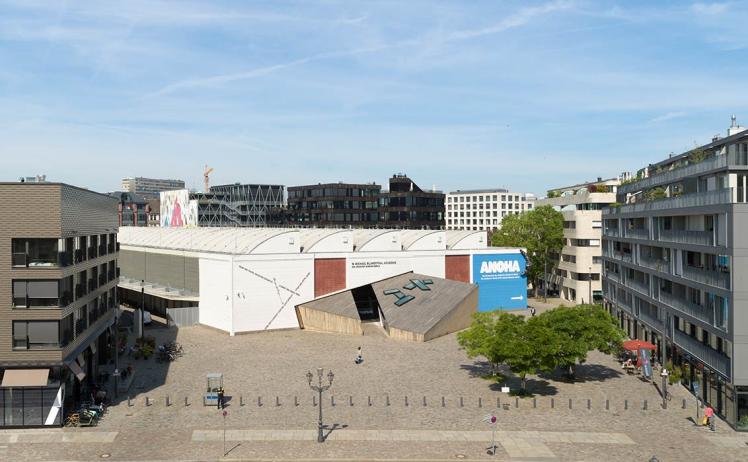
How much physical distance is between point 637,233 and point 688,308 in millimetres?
17549

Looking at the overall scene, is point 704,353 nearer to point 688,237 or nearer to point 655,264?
point 688,237

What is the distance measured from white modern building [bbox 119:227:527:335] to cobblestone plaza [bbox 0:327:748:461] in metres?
15.8

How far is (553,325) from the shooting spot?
51281 mm

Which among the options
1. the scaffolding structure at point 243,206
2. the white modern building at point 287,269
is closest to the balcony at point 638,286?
the white modern building at point 287,269

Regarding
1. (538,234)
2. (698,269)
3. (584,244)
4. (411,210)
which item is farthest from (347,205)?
(698,269)

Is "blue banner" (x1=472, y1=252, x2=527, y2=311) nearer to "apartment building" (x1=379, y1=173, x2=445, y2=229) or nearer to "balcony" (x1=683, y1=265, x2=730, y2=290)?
"balcony" (x1=683, y1=265, x2=730, y2=290)

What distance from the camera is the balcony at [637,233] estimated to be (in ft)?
207

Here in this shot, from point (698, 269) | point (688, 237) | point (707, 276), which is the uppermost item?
point (688, 237)

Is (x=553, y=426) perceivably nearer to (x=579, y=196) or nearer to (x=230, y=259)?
(x=230, y=259)

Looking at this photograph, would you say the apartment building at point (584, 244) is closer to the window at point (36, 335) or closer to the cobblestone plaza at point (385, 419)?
the cobblestone plaza at point (385, 419)

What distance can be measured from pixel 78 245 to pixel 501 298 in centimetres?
5788

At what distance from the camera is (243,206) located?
625 ft

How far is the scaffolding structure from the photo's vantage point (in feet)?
614

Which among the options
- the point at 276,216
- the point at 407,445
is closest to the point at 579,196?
the point at 407,445
